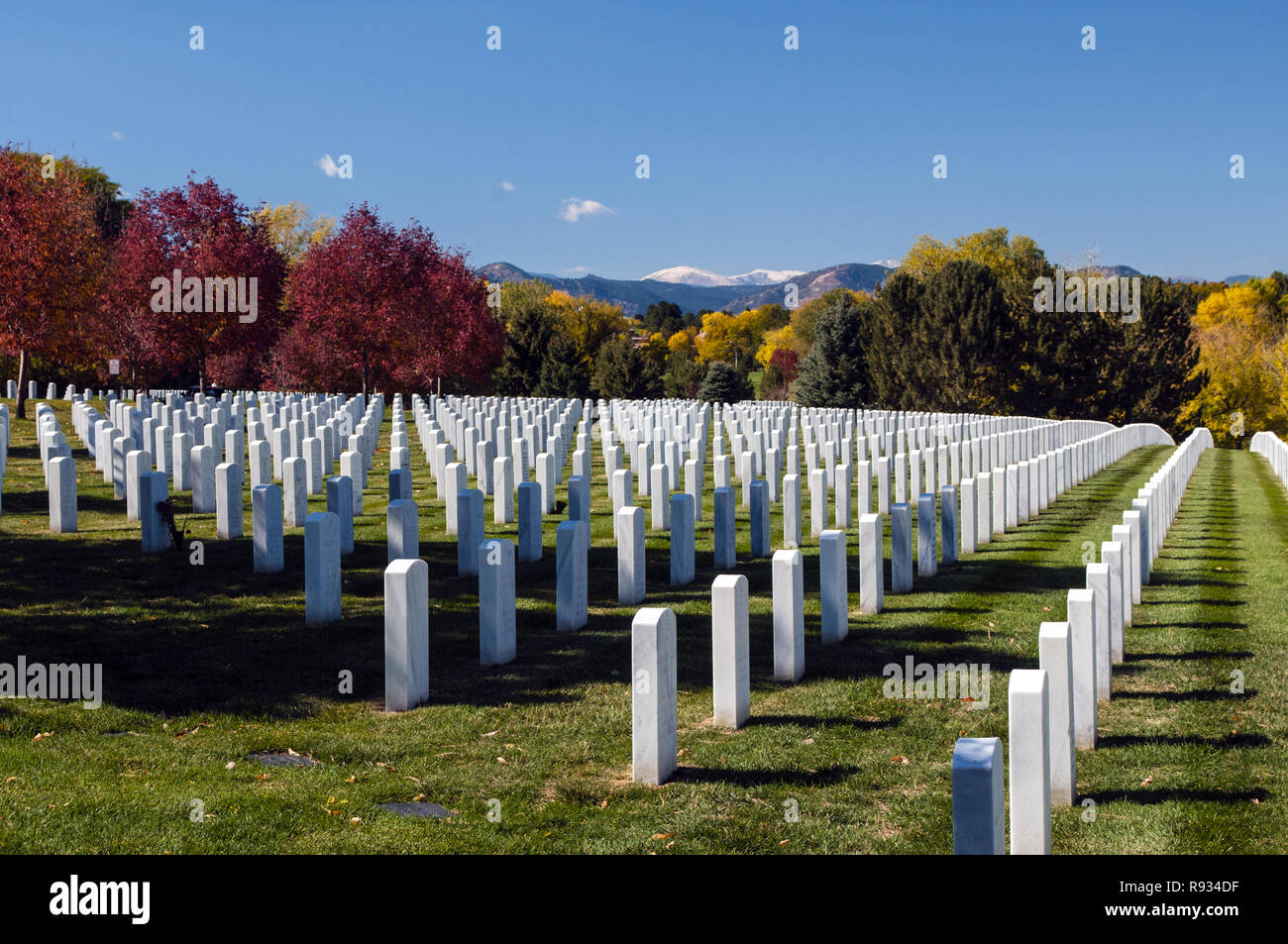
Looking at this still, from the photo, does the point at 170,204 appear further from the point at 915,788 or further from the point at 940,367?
the point at 915,788

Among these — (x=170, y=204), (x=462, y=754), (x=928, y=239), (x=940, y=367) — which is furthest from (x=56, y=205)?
(x=928, y=239)

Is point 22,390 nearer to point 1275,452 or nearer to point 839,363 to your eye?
point 1275,452

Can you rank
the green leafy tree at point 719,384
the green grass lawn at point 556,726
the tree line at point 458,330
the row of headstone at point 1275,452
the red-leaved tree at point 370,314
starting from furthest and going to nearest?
the green leafy tree at point 719,384 → the red-leaved tree at point 370,314 → the tree line at point 458,330 → the row of headstone at point 1275,452 → the green grass lawn at point 556,726

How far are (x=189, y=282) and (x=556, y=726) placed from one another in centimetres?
3841

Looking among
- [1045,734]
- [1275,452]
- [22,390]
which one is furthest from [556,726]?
[1275,452]

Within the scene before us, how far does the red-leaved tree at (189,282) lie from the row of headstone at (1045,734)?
3576 cm

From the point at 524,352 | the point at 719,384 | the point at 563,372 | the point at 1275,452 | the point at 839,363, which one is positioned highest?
the point at 524,352

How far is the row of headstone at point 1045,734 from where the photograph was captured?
12.8ft

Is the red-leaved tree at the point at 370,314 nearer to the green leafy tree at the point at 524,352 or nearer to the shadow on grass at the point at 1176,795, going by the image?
the green leafy tree at the point at 524,352

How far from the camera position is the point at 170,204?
1658 inches

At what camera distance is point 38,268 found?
2823 centimetres

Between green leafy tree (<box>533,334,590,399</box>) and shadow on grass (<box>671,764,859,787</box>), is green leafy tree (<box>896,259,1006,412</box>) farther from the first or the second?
shadow on grass (<box>671,764,859,787</box>)

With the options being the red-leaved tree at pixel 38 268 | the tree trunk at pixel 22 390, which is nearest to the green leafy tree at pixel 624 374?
the red-leaved tree at pixel 38 268
